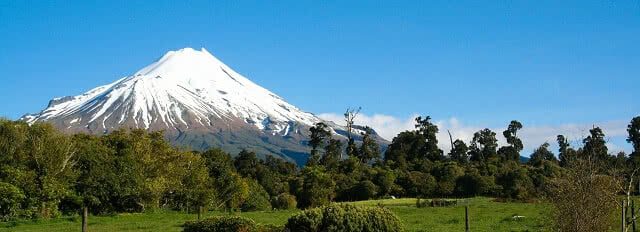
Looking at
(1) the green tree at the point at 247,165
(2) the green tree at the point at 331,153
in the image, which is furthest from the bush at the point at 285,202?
(2) the green tree at the point at 331,153

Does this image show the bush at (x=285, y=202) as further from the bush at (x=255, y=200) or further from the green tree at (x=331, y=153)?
the green tree at (x=331, y=153)

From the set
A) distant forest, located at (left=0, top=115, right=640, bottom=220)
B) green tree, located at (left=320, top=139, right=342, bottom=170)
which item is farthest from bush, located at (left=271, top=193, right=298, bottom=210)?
green tree, located at (left=320, top=139, right=342, bottom=170)

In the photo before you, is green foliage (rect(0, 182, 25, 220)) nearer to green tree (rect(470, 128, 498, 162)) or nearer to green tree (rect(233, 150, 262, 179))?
green tree (rect(233, 150, 262, 179))

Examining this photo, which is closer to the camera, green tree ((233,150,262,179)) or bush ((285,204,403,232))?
bush ((285,204,403,232))

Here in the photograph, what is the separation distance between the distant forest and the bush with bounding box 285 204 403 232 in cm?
466

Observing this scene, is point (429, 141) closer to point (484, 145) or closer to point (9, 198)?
point (484, 145)

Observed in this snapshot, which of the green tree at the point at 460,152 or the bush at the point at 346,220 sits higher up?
the green tree at the point at 460,152

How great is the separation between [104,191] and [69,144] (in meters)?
4.01

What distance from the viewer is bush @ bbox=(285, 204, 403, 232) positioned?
2108cm

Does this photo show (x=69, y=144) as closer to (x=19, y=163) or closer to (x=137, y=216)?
(x=19, y=163)

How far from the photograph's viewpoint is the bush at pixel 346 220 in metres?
21.1

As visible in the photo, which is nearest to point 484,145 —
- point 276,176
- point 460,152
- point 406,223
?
point 460,152

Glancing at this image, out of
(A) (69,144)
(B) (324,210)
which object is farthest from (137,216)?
(B) (324,210)

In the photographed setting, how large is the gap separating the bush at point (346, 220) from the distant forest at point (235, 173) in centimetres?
466
